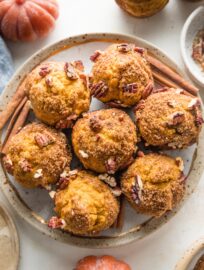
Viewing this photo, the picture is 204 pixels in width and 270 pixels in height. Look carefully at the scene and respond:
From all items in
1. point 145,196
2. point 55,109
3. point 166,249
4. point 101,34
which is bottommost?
point 166,249

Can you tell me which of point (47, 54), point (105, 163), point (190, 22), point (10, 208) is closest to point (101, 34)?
point (47, 54)

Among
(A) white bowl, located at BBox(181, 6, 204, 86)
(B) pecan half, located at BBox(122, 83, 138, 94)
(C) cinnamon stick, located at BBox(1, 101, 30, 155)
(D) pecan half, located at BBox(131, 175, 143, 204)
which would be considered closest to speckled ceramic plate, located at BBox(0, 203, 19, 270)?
(C) cinnamon stick, located at BBox(1, 101, 30, 155)

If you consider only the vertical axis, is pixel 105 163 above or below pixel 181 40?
below

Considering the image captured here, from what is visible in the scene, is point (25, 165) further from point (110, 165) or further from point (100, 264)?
point (100, 264)

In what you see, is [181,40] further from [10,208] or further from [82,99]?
[10,208]

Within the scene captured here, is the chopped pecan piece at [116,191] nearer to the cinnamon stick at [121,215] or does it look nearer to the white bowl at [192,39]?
the cinnamon stick at [121,215]

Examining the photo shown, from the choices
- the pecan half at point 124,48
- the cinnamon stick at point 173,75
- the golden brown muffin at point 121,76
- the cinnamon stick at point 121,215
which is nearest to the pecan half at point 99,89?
the golden brown muffin at point 121,76
